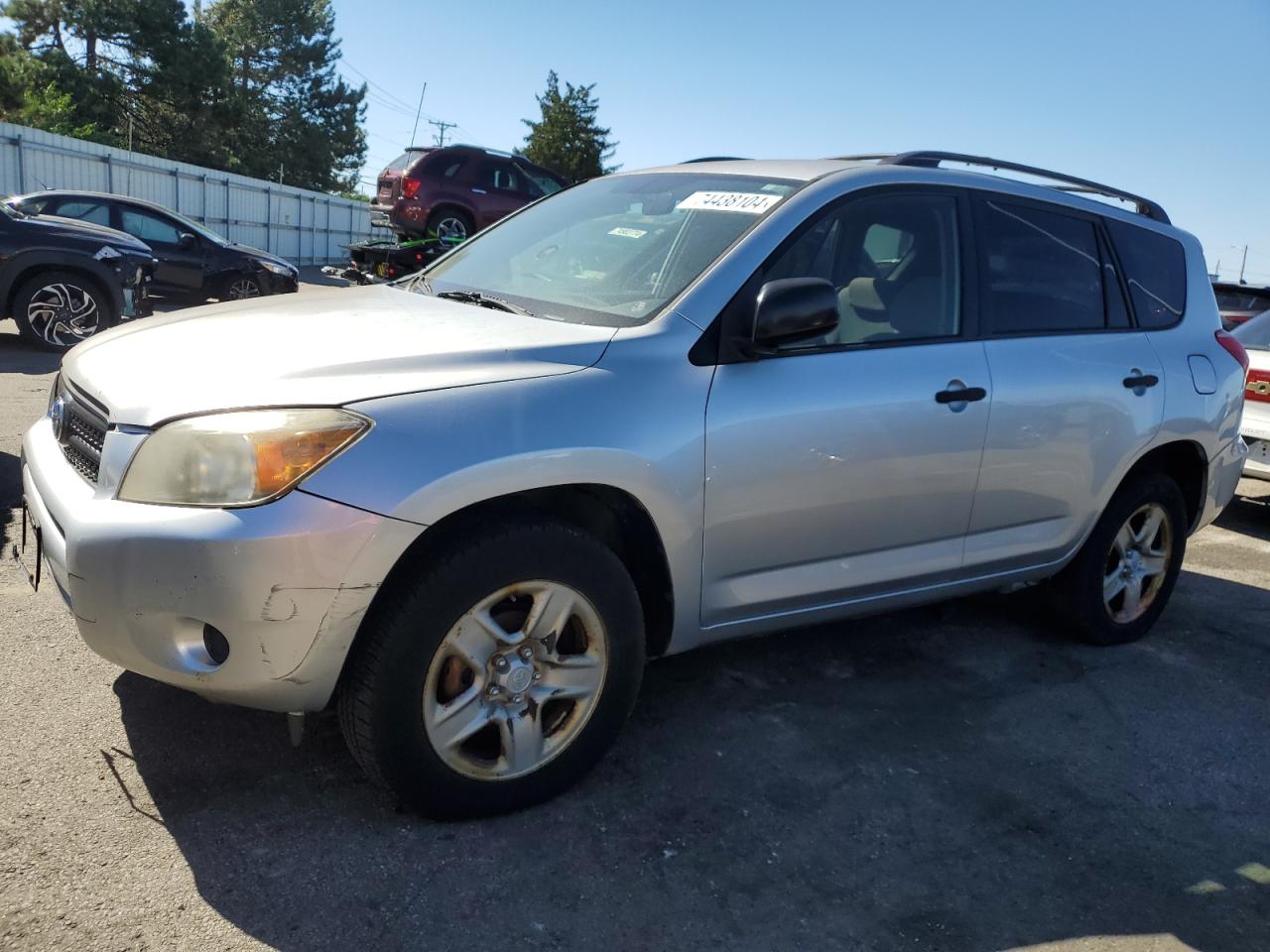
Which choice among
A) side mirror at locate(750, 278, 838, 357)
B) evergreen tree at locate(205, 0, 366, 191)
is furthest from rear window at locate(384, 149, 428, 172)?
evergreen tree at locate(205, 0, 366, 191)

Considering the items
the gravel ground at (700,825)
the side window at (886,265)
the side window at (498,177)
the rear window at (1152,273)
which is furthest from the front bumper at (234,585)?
the side window at (498,177)

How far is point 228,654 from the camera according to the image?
8.11ft

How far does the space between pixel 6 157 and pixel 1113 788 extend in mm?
22196

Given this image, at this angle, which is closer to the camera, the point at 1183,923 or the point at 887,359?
the point at 1183,923

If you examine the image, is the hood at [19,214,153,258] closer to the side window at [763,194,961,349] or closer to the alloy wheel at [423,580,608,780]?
the side window at [763,194,961,349]

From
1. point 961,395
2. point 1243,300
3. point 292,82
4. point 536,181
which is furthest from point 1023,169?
point 292,82

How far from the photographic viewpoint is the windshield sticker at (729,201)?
3.41 metres

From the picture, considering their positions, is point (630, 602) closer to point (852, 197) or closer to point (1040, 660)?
point (852, 197)

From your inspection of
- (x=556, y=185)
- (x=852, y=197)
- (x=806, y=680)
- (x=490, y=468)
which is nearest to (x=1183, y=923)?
(x=806, y=680)

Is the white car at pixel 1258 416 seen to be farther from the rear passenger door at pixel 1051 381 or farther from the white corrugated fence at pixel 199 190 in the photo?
the white corrugated fence at pixel 199 190

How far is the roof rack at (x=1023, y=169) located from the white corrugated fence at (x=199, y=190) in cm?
1785

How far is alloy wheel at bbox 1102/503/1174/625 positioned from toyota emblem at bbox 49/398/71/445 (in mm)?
3734

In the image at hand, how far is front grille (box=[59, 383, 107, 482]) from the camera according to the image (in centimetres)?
271

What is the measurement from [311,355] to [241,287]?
13.3m
